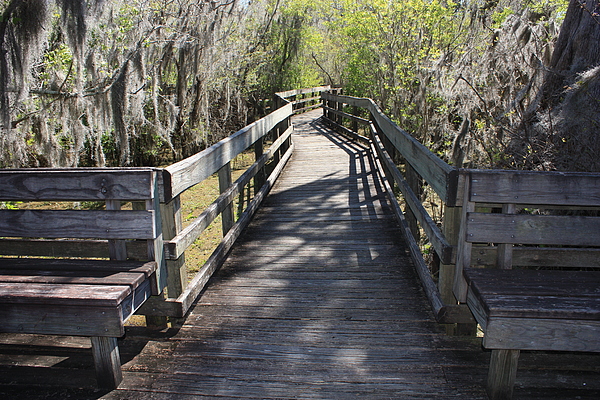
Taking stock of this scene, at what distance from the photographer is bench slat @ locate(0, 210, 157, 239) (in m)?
2.72

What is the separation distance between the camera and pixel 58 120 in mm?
8414

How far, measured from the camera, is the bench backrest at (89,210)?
2686 millimetres

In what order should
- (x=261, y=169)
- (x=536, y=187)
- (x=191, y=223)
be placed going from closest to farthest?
(x=536, y=187) → (x=191, y=223) → (x=261, y=169)

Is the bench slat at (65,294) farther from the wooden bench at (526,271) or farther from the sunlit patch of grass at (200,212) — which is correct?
the sunlit patch of grass at (200,212)

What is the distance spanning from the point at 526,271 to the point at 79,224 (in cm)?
266

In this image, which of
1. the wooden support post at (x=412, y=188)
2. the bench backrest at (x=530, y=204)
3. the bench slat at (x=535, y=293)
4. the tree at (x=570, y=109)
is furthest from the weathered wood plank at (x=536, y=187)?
the wooden support post at (x=412, y=188)

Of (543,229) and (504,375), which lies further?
(543,229)

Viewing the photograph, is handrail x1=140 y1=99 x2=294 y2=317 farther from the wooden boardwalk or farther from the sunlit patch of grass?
the sunlit patch of grass

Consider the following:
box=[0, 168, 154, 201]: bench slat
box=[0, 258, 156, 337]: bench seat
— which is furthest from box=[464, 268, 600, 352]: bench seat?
box=[0, 168, 154, 201]: bench slat

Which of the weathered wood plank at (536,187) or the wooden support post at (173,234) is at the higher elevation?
the weathered wood plank at (536,187)

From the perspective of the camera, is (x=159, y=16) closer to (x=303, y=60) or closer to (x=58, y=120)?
(x=58, y=120)

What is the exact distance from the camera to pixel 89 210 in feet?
8.92

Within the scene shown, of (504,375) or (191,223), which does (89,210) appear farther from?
(504,375)

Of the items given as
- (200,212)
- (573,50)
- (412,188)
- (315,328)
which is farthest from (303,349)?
(200,212)
